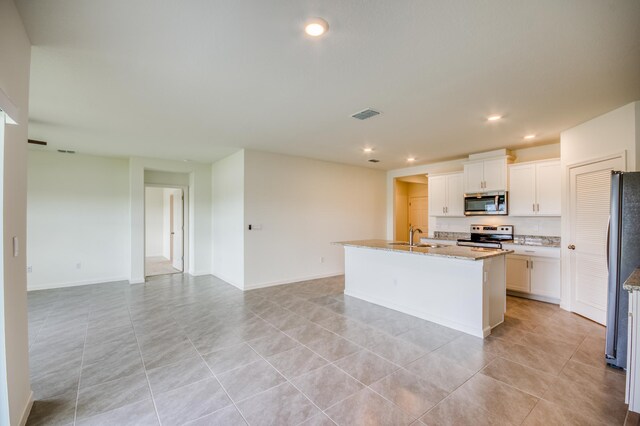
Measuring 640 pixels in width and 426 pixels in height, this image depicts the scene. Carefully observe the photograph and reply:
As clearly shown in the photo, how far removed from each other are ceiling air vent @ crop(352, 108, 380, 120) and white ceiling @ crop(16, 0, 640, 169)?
116 mm

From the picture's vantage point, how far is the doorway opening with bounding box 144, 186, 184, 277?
7.34 metres

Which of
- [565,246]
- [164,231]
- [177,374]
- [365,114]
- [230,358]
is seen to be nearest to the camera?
[177,374]

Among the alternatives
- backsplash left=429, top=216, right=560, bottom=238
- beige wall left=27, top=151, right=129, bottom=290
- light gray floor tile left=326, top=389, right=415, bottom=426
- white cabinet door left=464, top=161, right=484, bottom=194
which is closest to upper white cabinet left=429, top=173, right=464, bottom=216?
white cabinet door left=464, top=161, right=484, bottom=194

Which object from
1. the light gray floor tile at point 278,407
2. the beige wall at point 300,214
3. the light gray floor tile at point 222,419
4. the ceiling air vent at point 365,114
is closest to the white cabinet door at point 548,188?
the ceiling air vent at point 365,114

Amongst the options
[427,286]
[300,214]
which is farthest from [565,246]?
[300,214]

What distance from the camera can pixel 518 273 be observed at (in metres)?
4.79

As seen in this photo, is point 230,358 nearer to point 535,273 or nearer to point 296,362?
point 296,362

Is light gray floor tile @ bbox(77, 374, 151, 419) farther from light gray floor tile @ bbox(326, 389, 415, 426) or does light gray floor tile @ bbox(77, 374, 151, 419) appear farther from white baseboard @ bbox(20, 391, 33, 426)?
light gray floor tile @ bbox(326, 389, 415, 426)

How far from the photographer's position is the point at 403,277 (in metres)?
4.10

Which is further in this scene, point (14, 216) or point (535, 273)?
point (535, 273)

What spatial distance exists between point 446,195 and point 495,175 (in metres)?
1.05

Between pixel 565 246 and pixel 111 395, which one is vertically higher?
pixel 565 246

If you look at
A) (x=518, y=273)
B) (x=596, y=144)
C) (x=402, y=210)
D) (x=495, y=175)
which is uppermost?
(x=596, y=144)

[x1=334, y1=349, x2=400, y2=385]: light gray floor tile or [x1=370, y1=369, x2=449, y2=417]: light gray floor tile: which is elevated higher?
[x1=370, y1=369, x2=449, y2=417]: light gray floor tile
